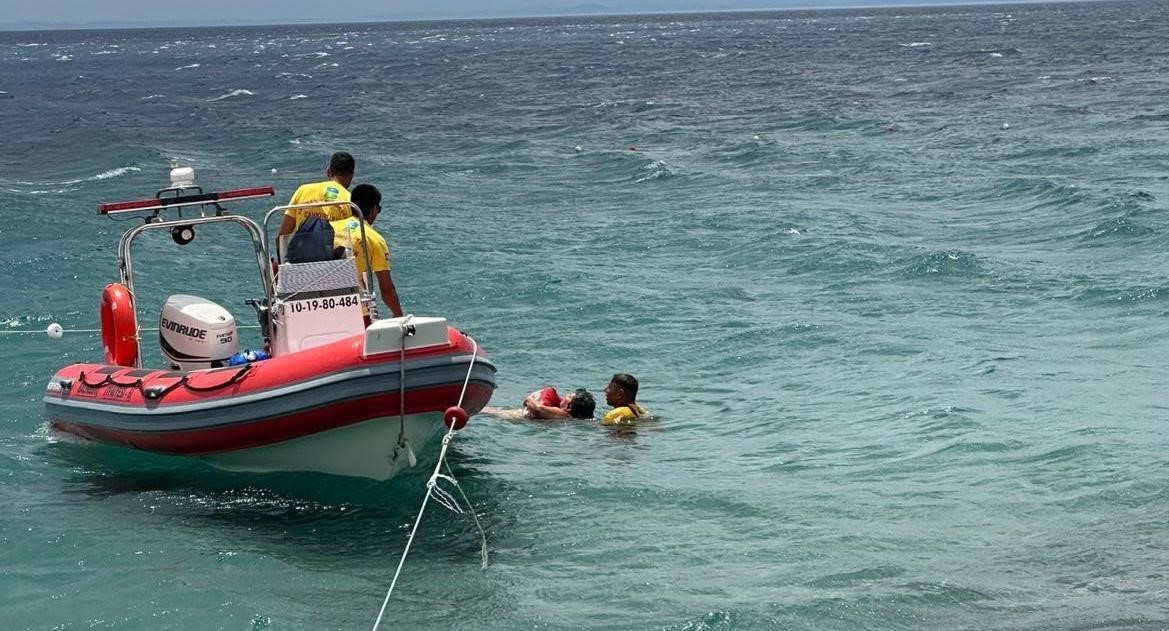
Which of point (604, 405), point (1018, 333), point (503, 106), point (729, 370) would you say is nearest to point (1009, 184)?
point (1018, 333)

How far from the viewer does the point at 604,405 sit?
10258mm

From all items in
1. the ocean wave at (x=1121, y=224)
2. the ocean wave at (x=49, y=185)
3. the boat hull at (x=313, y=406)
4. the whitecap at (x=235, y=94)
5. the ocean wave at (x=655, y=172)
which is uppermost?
the boat hull at (x=313, y=406)

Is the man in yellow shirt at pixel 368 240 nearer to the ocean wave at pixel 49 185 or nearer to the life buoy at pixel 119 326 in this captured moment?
the life buoy at pixel 119 326

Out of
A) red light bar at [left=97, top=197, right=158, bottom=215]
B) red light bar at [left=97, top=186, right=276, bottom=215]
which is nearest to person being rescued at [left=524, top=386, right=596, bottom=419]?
red light bar at [left=97, top=186, right=276, bottom=215]

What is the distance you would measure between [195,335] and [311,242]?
899 millimetres

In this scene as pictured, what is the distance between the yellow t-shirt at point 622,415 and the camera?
924 cm

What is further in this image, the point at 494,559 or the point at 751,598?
the point at 494,559

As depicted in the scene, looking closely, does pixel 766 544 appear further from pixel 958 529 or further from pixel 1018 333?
pixel 1018 333

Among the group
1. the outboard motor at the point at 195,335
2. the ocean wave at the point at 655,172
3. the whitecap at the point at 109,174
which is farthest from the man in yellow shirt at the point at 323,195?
the whitecap at the point at 109,174

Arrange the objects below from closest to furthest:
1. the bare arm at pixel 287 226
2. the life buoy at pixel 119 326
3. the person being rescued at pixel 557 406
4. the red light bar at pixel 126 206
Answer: the red light bar at pixel 126 206, the bare arm at pixel 287 226, the life buoy at pixel 119 326, the person being rescued at pixel 557 406

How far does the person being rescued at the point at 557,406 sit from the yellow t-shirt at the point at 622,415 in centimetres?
19

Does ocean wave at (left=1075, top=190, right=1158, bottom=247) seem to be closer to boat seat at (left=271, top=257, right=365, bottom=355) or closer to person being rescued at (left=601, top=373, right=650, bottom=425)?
person being rescued at (left=601, top=373, right=650, bottom=425)

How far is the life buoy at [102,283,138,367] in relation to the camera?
8.53m

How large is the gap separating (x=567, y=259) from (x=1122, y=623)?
10796 millimetres
